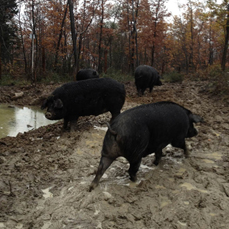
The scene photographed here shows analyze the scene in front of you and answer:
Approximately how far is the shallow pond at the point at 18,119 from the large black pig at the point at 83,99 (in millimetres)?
1482

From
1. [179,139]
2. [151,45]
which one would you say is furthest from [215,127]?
[151,45]

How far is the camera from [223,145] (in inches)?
168

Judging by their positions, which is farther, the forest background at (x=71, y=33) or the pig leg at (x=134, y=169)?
the forest background at (x=71, y=33)

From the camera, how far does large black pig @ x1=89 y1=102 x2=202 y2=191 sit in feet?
9.43

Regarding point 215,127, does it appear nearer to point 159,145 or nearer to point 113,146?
point 159,145

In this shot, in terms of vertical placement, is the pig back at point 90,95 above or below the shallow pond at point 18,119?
above

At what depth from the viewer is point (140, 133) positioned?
115 inches

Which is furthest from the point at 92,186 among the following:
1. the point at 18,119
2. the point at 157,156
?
the point at 18,119

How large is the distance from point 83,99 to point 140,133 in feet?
7.69

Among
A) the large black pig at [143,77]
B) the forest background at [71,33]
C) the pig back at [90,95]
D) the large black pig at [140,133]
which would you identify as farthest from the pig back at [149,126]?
the forest background at [71,33]

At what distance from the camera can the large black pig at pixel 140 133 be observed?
2875 mm

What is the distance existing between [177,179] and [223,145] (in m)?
1.54

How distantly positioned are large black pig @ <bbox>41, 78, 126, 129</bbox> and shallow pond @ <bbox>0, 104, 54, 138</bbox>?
4.86 ft

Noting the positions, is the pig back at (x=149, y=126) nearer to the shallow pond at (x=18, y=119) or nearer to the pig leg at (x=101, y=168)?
the pig leg at (x=101, y=168)
